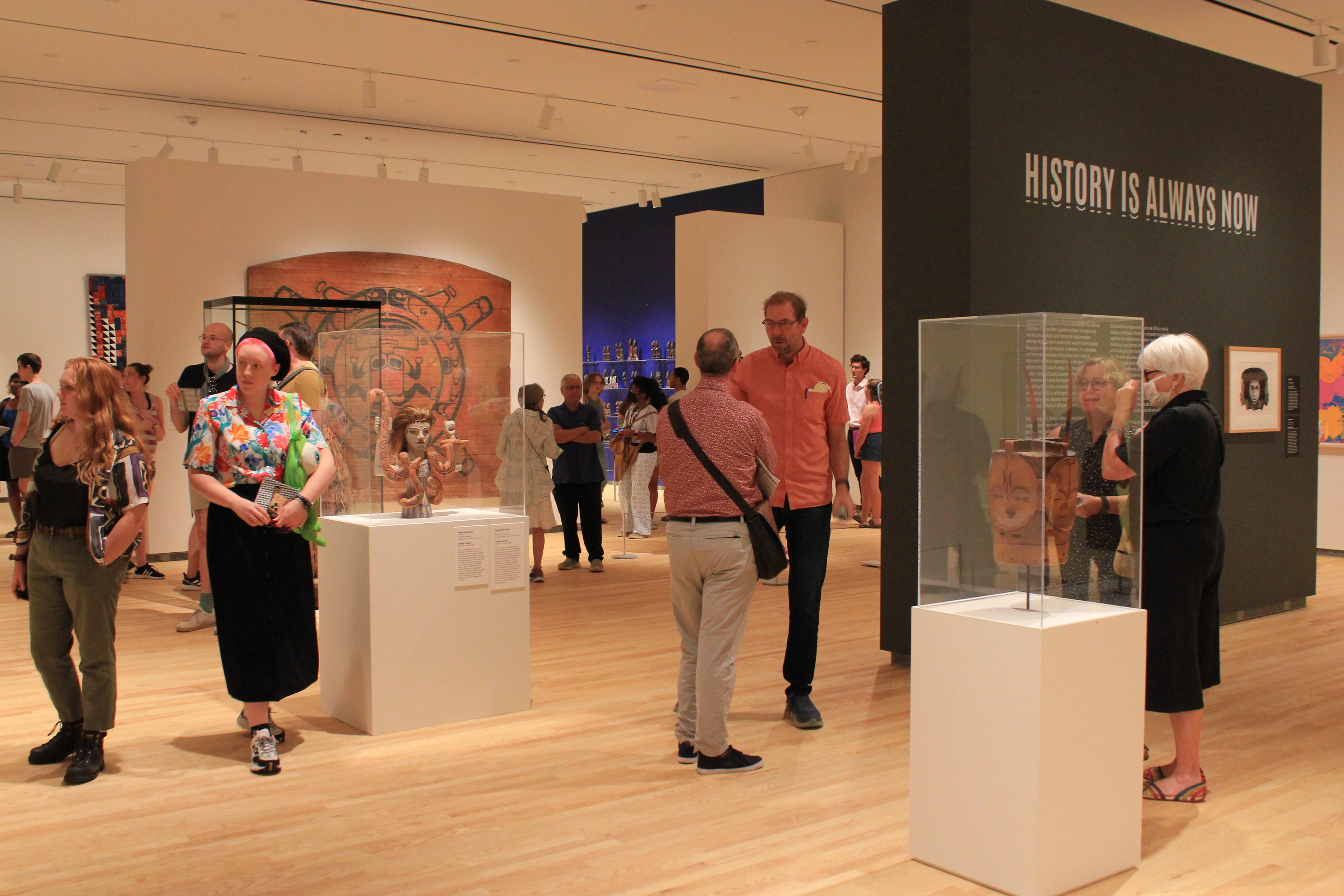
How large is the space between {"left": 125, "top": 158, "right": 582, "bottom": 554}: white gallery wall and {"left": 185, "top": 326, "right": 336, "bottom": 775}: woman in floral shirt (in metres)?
6.01

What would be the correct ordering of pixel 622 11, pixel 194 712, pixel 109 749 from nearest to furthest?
pixel 109 749, pixel 194 712, pixel 622 11

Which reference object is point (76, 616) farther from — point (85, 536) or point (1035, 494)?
point (1035, 494)

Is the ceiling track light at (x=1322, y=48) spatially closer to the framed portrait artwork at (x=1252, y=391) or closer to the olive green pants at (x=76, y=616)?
the framed portrait artwork at (x=1252, y=391)

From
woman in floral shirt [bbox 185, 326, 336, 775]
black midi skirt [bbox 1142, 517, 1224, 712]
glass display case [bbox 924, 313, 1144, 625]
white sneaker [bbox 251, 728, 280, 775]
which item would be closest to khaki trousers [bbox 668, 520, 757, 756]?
glass display case [bbox 924, 313, 1144, 625]

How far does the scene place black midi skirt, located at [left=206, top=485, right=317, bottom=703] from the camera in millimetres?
4488

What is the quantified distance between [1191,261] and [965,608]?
15.2 ft

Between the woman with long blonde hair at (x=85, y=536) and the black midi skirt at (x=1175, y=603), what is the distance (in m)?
3.51

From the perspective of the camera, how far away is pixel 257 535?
14.8ft

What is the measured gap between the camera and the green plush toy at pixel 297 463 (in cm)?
454

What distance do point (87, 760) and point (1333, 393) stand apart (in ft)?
34.0

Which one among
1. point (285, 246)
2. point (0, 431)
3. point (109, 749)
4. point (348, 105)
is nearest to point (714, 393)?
point (109, 749)

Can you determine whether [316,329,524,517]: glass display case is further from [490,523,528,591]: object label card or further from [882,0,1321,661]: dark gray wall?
[882,0,1321,661]: dark gray wall

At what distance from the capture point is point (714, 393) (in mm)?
4230

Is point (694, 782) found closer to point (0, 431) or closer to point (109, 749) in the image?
point (109, 749)
